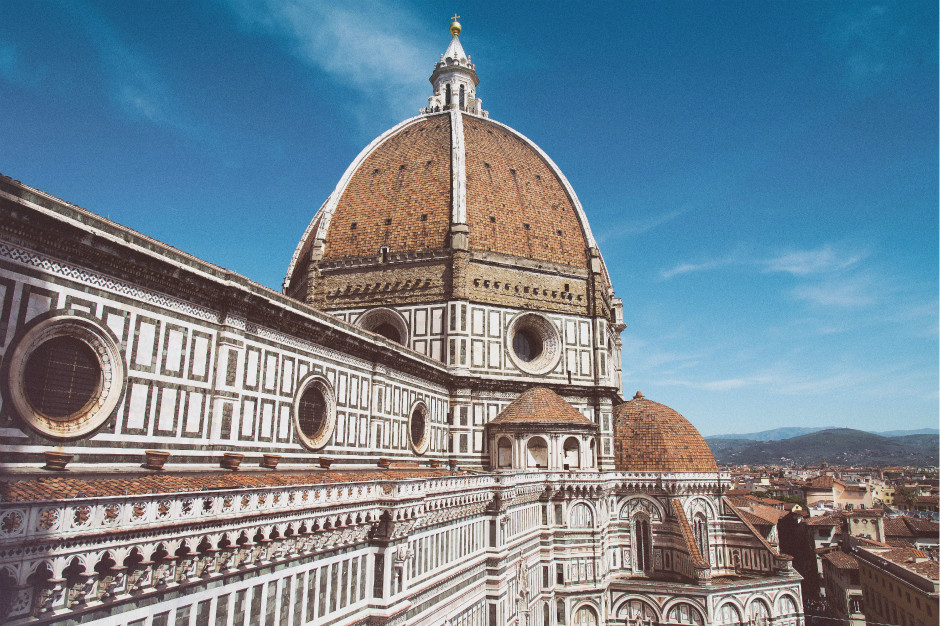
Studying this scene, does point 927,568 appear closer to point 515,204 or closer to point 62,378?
point 515,204

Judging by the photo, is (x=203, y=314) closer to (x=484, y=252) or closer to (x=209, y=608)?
(x=209, y=608)

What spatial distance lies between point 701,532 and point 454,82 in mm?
38892

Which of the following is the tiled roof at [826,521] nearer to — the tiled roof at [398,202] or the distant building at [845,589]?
the distant building at [845,589]

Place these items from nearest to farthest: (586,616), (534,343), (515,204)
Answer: (586,616), (534,343), (515,204)

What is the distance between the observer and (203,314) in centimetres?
1770

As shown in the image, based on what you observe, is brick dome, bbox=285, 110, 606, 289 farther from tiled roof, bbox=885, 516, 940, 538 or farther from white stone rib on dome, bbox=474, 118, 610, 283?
tiled roof, bbox=885, 516, 940, 538

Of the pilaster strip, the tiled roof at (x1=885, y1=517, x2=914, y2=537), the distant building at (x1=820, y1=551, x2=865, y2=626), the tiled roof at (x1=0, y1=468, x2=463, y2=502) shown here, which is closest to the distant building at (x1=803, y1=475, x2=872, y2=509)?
the tiled roof at (x1=885, y1=517, x2=914, y2=537)

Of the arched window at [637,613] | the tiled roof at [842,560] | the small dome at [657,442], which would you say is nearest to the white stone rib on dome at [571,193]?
the small dome at [657,442]

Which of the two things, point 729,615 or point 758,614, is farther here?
point 758,614

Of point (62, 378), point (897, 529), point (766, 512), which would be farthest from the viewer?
point (766, 512)

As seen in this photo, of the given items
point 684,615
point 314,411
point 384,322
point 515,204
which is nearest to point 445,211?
point 515,204

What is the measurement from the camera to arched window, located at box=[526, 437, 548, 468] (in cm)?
3497

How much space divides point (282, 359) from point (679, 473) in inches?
1053

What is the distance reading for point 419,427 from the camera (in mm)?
32750
